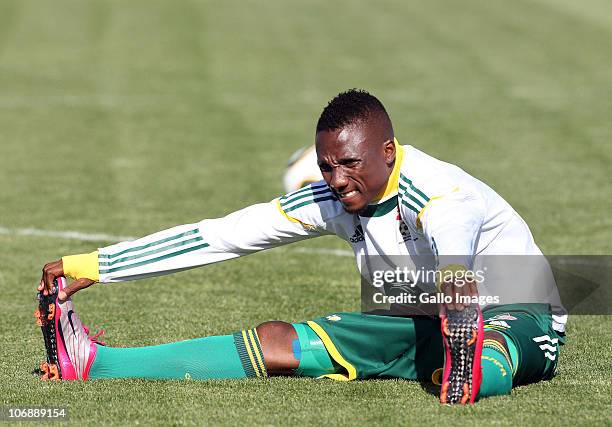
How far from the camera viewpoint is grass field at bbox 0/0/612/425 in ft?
20.4

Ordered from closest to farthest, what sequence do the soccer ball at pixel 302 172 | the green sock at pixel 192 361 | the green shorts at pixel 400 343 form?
the green shorts at pixel 400 343 < the green sock at pixel 192 361 < the soccer ball at pixel 302 172

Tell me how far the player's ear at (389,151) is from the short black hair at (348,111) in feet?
0.41

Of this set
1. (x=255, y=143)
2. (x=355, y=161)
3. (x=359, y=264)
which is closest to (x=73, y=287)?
(x=359, y=264)

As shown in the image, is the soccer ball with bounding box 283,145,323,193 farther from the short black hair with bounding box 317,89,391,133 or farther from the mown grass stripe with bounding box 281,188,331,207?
the short black hair with bounding box 317,89,391,133

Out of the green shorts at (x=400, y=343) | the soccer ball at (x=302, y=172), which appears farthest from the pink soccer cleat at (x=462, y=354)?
the soccer ball at (x=302, y=172)

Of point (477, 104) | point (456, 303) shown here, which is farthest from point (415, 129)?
point (456, 303)

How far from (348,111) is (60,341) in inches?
78.8

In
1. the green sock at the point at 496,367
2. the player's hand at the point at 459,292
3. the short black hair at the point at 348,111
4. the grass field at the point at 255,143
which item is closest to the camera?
the player's hand at the point at 459,292

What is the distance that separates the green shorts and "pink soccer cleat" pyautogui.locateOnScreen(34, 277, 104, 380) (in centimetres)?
131

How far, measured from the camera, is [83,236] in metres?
10.5

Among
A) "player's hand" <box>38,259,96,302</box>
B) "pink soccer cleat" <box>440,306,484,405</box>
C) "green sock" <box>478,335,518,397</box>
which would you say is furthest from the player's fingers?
"green sock" <box>478,335,518,397</box>

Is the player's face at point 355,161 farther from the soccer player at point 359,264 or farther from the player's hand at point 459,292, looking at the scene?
the player's hand at point 459,292

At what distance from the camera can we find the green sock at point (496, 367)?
5980 mm

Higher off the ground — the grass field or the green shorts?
the grass field
